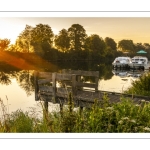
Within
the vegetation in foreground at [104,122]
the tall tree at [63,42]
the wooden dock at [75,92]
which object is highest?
the tall tree at [63,42]

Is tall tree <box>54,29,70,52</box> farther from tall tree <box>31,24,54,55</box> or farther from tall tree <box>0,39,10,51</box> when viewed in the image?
tall tree <box>0,39,10,51</box>

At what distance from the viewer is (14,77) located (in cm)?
1966

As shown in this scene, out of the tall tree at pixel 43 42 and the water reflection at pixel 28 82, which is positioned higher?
the tall tree at pixel 43 42

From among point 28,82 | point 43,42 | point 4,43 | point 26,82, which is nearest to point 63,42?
point 43,42

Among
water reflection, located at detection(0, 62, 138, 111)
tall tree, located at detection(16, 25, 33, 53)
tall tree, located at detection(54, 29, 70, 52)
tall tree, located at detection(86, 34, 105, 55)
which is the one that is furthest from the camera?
tall tree, located at detection(86, 34, 105, 55)

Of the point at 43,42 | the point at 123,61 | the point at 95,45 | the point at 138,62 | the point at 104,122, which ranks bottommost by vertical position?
the point at 104,122

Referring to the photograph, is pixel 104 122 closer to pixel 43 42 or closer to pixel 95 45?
pixel 43 42

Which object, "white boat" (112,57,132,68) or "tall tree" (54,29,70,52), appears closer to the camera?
"tall tree" (54,29,70,52)

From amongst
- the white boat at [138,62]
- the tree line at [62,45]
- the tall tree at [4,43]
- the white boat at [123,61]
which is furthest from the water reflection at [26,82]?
the white boat at [138,62]

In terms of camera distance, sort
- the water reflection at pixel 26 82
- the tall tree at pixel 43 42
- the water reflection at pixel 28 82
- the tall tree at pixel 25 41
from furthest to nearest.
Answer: the water reflection at pixel 26 82
the water reflection at pixel 28 82
the tall tree at pixel 43 42
the tall tree at pixel 25 41

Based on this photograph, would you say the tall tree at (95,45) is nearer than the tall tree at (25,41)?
No

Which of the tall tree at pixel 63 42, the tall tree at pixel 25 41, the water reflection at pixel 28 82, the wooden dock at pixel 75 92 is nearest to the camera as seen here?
the wooden dock at pixel 75 92

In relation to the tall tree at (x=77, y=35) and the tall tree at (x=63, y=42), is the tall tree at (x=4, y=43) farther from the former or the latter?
the tall tree at (x=77, y=35)

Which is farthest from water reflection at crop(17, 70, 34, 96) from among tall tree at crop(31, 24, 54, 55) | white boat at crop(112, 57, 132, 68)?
white boat at crop(112, 57, 132, 68)
